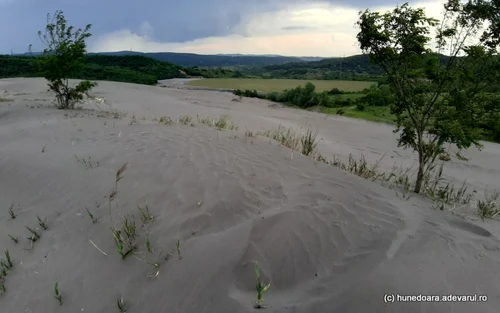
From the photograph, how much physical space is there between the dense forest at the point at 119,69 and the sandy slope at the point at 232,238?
2187 cm

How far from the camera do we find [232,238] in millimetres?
3260

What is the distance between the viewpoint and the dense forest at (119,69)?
1204 inches

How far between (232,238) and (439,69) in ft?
14.4

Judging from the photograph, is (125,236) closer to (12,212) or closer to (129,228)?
(129,228)

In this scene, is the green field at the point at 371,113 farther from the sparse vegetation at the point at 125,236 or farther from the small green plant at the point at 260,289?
the small green plant at the point at 260,289

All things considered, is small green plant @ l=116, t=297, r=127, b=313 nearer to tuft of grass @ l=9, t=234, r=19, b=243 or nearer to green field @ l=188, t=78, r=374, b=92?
tuft of grass @ l=9, t=234, r=19, b=243

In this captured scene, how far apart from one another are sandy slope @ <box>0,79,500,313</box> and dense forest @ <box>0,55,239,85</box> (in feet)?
71.8

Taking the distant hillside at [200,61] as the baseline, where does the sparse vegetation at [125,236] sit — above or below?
below

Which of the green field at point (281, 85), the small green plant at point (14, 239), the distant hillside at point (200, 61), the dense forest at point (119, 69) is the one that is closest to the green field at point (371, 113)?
the green field at point (281, 85)

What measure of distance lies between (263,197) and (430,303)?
2.03 meters

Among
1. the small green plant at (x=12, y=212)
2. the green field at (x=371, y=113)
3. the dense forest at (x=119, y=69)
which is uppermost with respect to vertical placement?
the dense forest at (x=119, y=69)

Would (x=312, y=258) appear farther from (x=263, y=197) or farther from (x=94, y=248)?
(x=94, y=248)

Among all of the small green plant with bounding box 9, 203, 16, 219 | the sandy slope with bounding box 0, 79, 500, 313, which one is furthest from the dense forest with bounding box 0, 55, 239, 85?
the sandy slope with bounding box 0, 79, 500, 313

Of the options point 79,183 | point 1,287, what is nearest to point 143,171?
point 79,183
